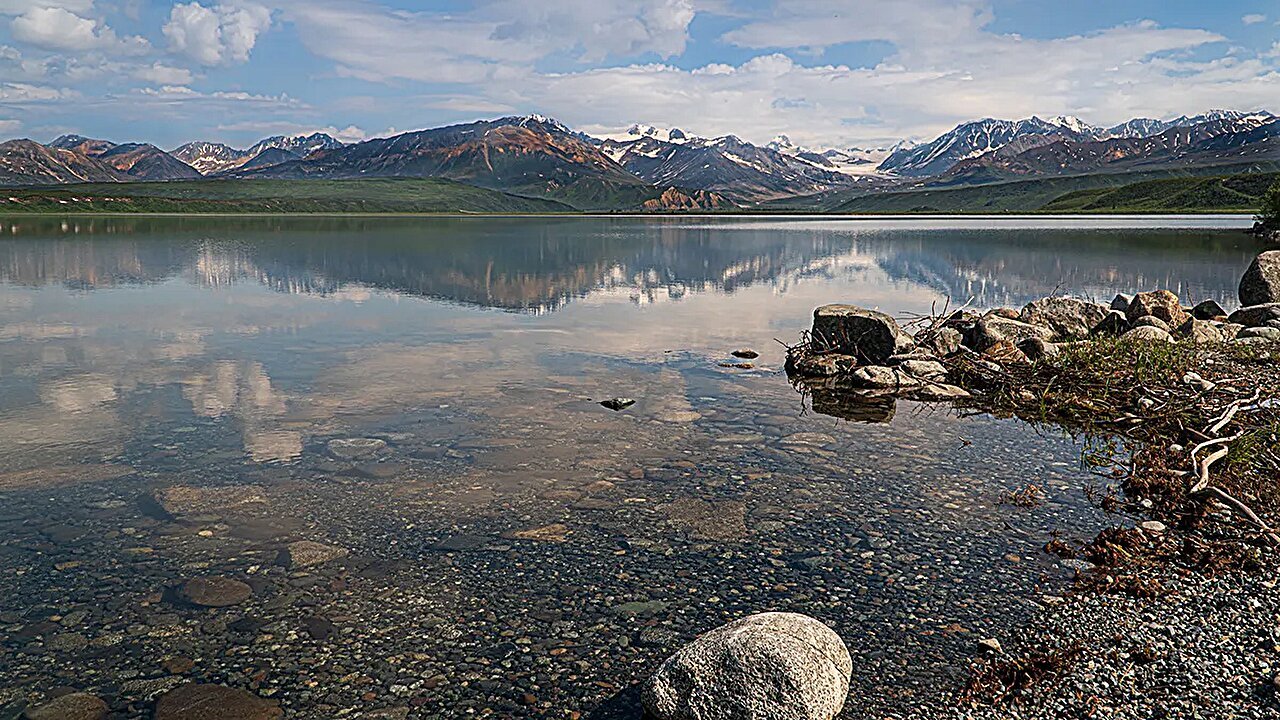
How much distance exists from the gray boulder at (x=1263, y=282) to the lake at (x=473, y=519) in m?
18.4

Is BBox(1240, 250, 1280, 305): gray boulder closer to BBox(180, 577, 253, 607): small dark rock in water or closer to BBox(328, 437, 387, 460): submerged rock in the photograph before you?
BBox(328, 437, 387, 460): submerged rock

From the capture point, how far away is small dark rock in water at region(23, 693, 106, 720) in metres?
7.00

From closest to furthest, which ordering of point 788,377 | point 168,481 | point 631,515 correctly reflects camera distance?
point 631,515, point 168,481, point 788,377

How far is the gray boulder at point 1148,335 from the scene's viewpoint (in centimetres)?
2236

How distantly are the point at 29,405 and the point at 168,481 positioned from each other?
649 centimetres

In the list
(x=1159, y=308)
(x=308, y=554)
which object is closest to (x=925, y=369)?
(x=1159, y=308)

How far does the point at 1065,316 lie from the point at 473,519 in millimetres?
21385

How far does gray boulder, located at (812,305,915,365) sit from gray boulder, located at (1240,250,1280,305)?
16865 millimetres

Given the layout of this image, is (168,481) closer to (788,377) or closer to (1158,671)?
(1158,671)

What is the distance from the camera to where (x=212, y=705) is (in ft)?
23.5

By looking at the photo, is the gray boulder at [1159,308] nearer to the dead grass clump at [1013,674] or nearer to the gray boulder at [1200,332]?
the gray boulder at [1200,332]

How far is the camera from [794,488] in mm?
12625

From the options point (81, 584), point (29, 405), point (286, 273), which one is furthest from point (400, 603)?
point (286, 273)

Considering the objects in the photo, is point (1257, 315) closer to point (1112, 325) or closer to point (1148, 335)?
point (1112, 325)
